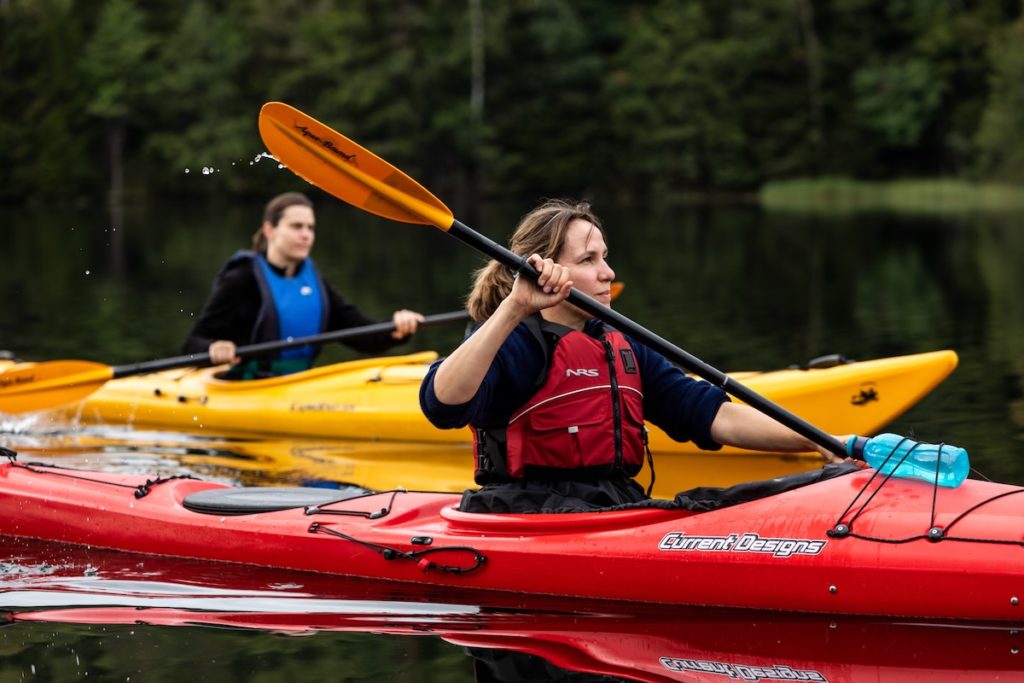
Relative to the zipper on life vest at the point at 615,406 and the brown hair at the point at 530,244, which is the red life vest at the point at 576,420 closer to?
the zipper on life vest at the point at 615,406

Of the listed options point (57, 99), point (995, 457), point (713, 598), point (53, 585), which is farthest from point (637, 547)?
point (57, 99)

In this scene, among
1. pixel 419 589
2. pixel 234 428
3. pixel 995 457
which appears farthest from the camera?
pixel 234 428

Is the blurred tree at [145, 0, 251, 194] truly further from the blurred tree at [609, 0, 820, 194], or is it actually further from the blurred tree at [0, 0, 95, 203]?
the blurred tree at [609, 0, 820, 194]

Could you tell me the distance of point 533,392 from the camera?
4.06 metres

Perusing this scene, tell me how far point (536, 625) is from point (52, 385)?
13.5ft

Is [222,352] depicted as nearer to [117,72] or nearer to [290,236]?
[290,236]

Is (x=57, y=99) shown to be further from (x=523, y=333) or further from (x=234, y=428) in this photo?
(x=523, y=333)

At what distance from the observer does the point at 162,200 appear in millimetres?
42844

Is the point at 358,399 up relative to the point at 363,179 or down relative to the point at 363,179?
down

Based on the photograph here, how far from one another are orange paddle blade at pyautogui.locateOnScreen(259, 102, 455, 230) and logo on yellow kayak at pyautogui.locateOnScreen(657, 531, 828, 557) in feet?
3.91

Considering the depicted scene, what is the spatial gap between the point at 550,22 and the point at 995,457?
34337 millimetres

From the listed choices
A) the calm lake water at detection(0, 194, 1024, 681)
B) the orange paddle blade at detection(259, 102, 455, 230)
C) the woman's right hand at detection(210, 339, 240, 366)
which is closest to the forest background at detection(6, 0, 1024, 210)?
the calm lake water at detection(0, 194, 1024, 681)

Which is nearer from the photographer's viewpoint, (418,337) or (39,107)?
(418,337)

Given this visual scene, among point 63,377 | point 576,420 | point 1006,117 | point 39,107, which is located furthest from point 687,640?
point 39,107
